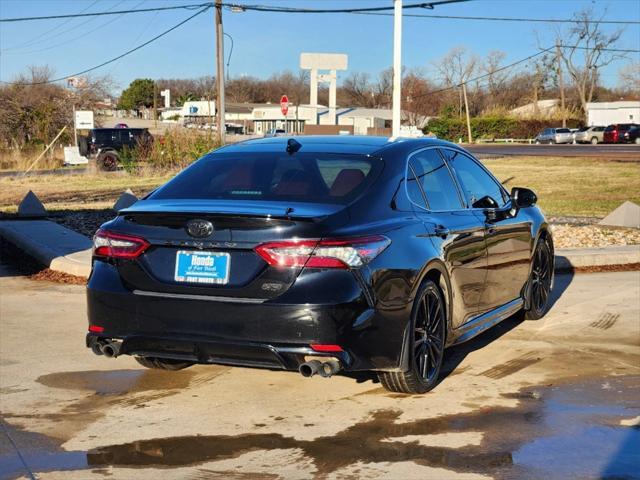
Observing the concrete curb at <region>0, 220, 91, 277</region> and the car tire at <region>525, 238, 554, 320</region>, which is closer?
the car tire at <region>525, 238, 554, 320</region>

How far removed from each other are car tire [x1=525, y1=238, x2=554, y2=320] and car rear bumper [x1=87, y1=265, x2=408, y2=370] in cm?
307

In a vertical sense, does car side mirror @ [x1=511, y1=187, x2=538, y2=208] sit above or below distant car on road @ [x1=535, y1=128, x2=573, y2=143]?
below

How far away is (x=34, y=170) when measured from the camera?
3706cm

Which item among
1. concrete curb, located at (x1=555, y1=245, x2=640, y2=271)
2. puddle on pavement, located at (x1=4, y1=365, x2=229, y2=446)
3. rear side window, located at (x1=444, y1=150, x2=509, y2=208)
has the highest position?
rear side window, located at (x1=444, y1=150, x2=509, y2=208)

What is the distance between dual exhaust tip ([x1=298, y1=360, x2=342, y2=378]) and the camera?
496 cm

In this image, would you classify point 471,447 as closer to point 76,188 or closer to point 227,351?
point 227,351

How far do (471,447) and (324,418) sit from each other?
3.06 ft

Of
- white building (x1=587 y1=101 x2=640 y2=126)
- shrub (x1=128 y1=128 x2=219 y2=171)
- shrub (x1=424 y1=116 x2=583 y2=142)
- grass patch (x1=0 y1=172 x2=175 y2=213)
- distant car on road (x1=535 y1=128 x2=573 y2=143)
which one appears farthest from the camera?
white building (x1=587 y1=101 x2=640 y2=126)

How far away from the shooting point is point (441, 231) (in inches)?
234

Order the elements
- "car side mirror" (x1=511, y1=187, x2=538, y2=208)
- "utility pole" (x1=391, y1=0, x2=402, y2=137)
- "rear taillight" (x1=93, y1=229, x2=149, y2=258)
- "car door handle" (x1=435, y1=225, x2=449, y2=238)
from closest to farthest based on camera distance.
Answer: "rear taillight" (x1=93, y1=229, x2=149, y2=258) → "car door handle" (x1=435, y1=225, x2=449, y2=238) → "car side mirror" (x1=511, y1=187, x2=538, y2=208) → "utility pole" (x1=391, y1=0, x2=402, y2=137)

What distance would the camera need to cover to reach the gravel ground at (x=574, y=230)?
42.3 ft

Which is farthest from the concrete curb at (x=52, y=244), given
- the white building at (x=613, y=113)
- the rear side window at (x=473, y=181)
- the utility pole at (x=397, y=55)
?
the white building at (x=613, y=113)

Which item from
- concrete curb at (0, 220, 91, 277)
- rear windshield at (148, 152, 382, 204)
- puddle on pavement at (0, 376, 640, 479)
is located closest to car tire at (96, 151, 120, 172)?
concrete curb at (0, 220, 91, 277)

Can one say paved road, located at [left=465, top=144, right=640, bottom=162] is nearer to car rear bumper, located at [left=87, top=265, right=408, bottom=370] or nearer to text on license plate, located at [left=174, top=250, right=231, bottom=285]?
car rear bumper, located at [left=87, top=265, right=408, bottom=370]
